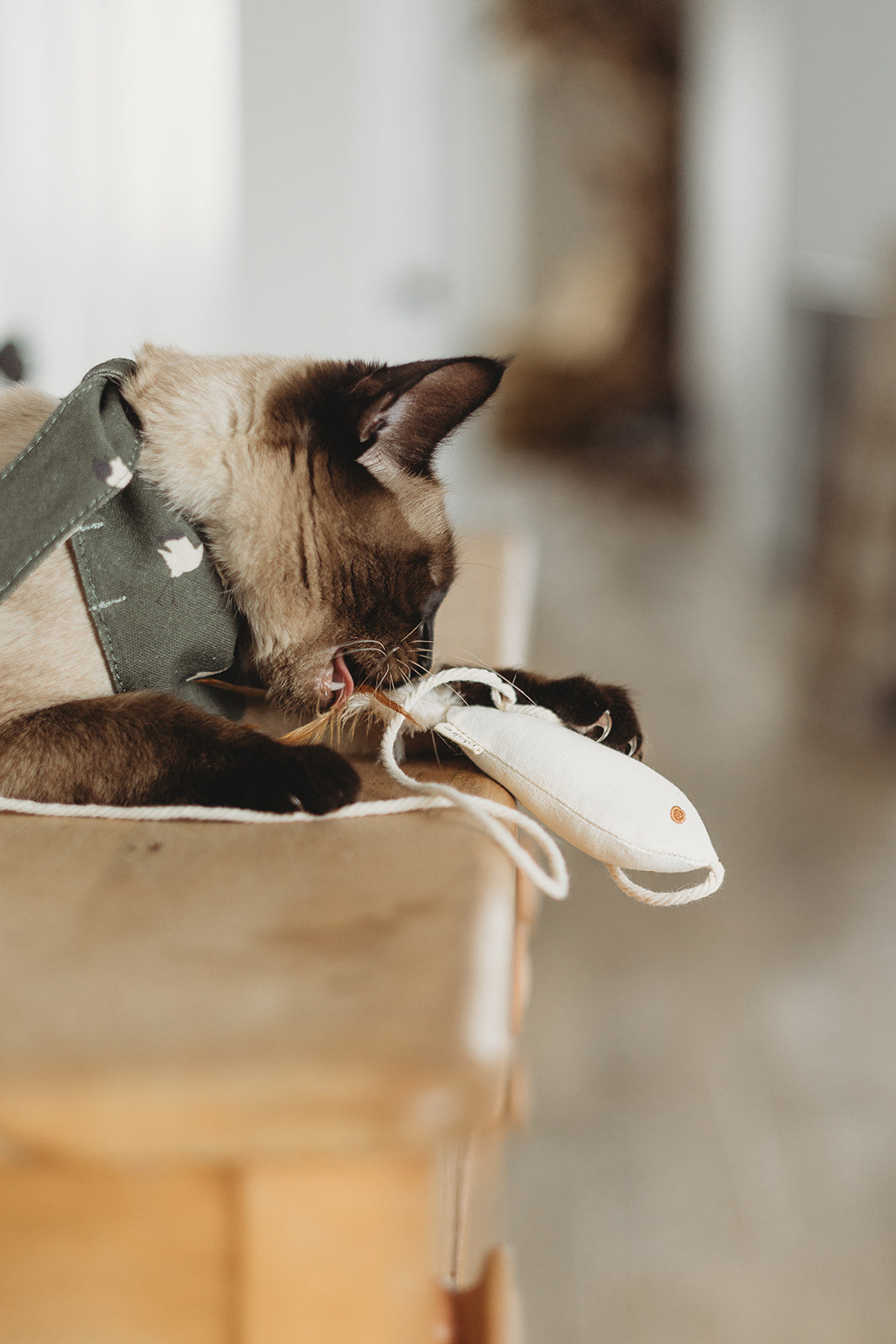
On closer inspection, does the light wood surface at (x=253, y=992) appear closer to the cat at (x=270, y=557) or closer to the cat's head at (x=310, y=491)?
the cat at (x=270, y=557)

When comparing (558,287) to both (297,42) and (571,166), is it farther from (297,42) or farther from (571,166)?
(297,42)

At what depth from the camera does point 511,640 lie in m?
0.94

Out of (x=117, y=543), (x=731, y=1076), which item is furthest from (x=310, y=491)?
(x=731, y=1076)

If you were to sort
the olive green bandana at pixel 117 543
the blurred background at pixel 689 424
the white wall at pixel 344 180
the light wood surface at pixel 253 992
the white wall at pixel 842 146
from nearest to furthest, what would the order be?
the light wood surface at pixel 253 992 < the olive green bandana at pixel 117 543 < the blurred background at pixel 689 424 < the white wall at pixel 344 180 < the white wall at pixel 842 146

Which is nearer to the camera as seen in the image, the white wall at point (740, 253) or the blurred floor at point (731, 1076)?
the blurred floor at point (731, 1076)

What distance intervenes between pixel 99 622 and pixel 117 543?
0.05 meters

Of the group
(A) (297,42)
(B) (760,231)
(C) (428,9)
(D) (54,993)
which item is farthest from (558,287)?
(D) (54,993)

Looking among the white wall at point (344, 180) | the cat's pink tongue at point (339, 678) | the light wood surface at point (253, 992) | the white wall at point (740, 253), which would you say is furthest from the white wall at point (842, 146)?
the light wood surface at point (253, 992)

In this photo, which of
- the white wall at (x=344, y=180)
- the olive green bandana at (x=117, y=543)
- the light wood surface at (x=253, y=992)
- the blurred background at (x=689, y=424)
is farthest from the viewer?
the white wall at (x=344, y=180)

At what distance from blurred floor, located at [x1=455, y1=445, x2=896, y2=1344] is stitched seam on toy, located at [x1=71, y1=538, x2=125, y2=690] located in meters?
0.37

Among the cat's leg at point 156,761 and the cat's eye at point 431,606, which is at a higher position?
the cat's eye at point 431,606

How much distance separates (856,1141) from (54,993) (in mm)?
1377

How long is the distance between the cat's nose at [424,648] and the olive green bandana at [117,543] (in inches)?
5.7

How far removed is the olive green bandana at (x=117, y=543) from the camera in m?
0.61
